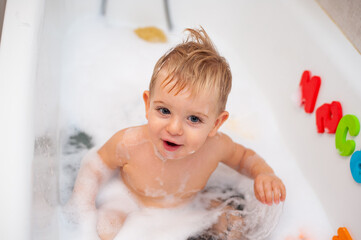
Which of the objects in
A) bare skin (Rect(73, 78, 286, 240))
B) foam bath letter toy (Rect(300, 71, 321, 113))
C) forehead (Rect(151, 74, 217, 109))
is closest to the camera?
forehead (Rect(151, 74, 217, 109))

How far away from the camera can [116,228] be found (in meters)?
1.10

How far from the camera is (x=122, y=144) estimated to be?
1111 millimetres

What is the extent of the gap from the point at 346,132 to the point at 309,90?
0.23 meters

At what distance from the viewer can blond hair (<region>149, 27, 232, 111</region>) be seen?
897 millimetres

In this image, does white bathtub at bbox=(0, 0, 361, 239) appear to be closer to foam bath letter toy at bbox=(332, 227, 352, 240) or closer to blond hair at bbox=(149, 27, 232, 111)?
foam bath letter toy at bbox=(332, 227, 352, 240)

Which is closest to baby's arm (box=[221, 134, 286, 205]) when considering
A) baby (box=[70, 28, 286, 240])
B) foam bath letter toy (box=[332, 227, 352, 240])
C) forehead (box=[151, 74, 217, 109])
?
baby (box=[70, 28, 286, 240])

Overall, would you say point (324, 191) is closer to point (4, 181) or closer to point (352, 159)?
point (352, 159)

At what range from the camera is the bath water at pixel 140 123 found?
3.84 ft

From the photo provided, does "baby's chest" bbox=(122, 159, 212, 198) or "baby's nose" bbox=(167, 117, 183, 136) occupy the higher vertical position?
"baby's nose" bbox=(167, 117, 183, 136)

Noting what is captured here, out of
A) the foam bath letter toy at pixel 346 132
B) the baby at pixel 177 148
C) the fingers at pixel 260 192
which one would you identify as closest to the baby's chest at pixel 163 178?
the baby at pixel 177 148

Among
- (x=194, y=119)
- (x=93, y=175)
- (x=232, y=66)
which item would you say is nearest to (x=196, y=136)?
(x=194, y=119)

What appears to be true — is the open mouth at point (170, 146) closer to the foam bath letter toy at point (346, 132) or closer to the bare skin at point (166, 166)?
the bare skin at point (166, 166)

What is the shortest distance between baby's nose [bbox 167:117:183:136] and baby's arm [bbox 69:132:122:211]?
260mm

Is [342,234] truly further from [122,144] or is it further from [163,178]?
[122,144]
